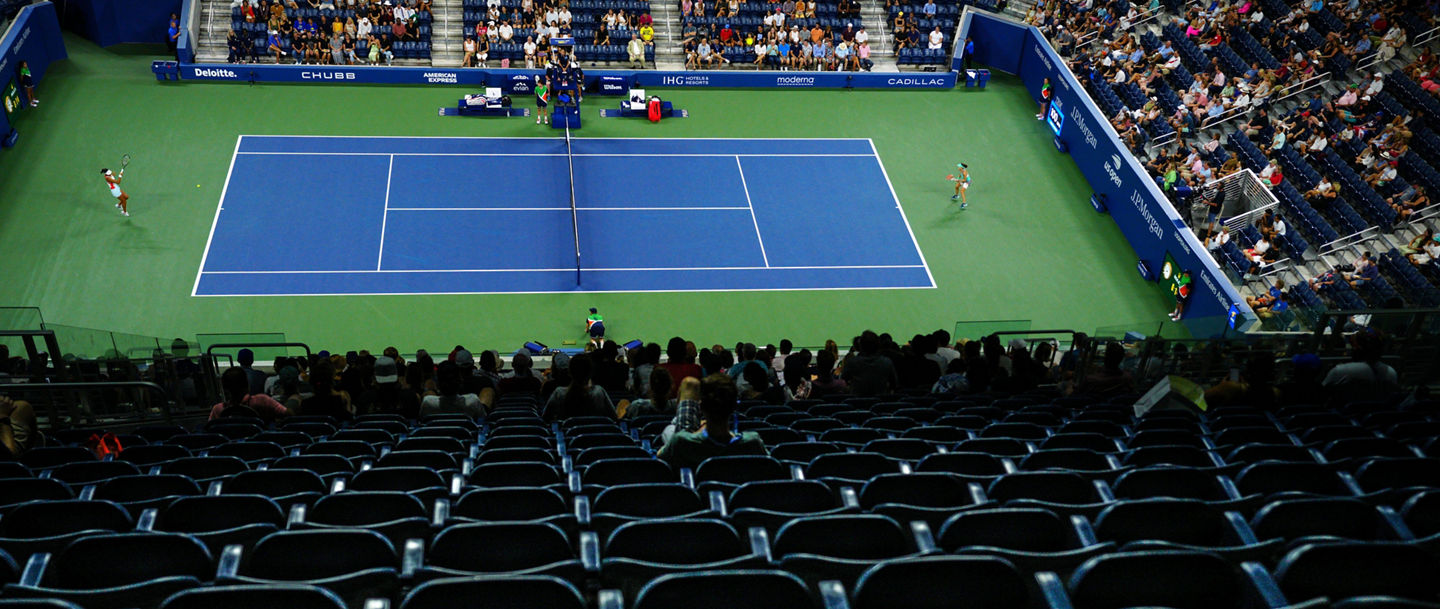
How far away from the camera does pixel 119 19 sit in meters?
→ 29.1

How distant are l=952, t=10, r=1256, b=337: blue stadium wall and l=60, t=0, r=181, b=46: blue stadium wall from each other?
22555mm

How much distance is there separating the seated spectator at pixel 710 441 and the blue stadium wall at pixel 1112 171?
10.4 meters

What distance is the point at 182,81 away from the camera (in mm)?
27891

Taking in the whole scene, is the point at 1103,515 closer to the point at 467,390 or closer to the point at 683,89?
the point at 467,390

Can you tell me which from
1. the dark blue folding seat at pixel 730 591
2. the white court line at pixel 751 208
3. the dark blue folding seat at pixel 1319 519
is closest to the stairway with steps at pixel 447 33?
the white court line at pixel 751 208

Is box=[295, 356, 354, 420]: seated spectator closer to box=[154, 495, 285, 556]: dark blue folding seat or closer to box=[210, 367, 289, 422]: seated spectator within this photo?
box=[210, 367, 289, 422]: seated spectator

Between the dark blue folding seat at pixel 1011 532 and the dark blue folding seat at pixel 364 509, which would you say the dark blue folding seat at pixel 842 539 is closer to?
the dark blue folding seat at pixel 1011 532

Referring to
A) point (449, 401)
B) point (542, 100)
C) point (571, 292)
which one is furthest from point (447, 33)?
point (449, 401)

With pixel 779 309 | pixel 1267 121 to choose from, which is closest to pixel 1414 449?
pixel 779 309

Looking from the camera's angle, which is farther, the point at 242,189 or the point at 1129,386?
the point at 242,189

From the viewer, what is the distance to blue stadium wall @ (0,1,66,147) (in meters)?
24.1

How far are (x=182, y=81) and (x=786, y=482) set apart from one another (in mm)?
27231

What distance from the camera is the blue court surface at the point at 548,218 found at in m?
21.3

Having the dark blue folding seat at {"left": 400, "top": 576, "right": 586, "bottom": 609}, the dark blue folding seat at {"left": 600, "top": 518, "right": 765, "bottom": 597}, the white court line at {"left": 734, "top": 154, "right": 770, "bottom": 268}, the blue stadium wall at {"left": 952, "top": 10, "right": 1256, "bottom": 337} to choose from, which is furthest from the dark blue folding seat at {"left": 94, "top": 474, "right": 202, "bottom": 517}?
the white court line at {"left": 734, "top": 154, "right": 770, "bottom": 268}
